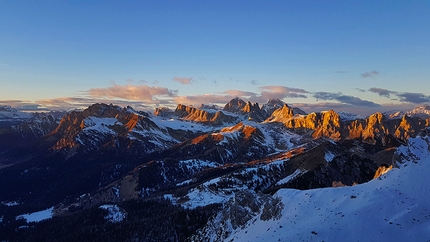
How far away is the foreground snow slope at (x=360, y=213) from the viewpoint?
61375 millimetres

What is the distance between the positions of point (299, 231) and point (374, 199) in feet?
67.9

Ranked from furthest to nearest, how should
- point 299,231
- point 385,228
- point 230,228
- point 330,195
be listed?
point 230,228 → point 330,195 → point 299,231 → point 385,228

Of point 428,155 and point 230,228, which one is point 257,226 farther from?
point 428,155

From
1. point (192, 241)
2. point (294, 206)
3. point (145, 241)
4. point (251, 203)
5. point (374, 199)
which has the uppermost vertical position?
point (374, 199)

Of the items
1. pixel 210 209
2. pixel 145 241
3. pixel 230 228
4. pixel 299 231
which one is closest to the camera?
pixel 299 231

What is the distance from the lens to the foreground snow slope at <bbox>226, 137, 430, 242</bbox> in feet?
201

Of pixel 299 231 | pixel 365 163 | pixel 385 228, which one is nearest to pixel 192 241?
pixel 299 231

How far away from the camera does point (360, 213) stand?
68938 mm

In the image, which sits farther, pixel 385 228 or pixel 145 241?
pixel 145 241

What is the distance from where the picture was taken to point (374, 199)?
74.1m

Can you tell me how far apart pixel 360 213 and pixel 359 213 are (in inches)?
7.7

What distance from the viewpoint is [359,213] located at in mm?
69000

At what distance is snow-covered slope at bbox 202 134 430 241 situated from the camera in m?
61.4

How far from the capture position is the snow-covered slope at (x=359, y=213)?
61.4 metres
